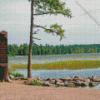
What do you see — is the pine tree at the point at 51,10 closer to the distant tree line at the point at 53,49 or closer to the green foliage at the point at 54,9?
the green foliage at the point at 54,9

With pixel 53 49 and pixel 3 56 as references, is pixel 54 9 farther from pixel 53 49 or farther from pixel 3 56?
pixel 53 49

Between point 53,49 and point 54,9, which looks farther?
point 53,49

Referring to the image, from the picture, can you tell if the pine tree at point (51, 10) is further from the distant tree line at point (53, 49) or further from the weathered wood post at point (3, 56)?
the distant tree line at point (53, 49)

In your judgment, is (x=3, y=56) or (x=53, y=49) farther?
(x=53, y=49)

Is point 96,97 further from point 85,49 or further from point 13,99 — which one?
point 85,49

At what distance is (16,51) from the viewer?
6775cm

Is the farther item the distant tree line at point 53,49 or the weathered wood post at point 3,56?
the distant tree line at point 53,49

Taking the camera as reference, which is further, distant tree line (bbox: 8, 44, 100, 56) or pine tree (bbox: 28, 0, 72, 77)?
distant tree line (bbox: 8, 44, 100, 56)

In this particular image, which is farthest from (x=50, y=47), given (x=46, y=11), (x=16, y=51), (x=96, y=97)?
(x=96, y=97)

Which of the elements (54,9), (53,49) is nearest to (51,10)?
(54,9)

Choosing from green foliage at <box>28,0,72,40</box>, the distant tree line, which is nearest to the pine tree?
green foliage at <box>28,0,72,40</box>

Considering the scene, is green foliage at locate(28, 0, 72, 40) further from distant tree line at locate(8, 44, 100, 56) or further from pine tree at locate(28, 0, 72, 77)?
distant tree line at locate(8, 44, 100, 56)

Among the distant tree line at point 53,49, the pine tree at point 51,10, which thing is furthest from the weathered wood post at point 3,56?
the distant tree line at point 53,49

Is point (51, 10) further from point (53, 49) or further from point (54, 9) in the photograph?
point (53, 49)
